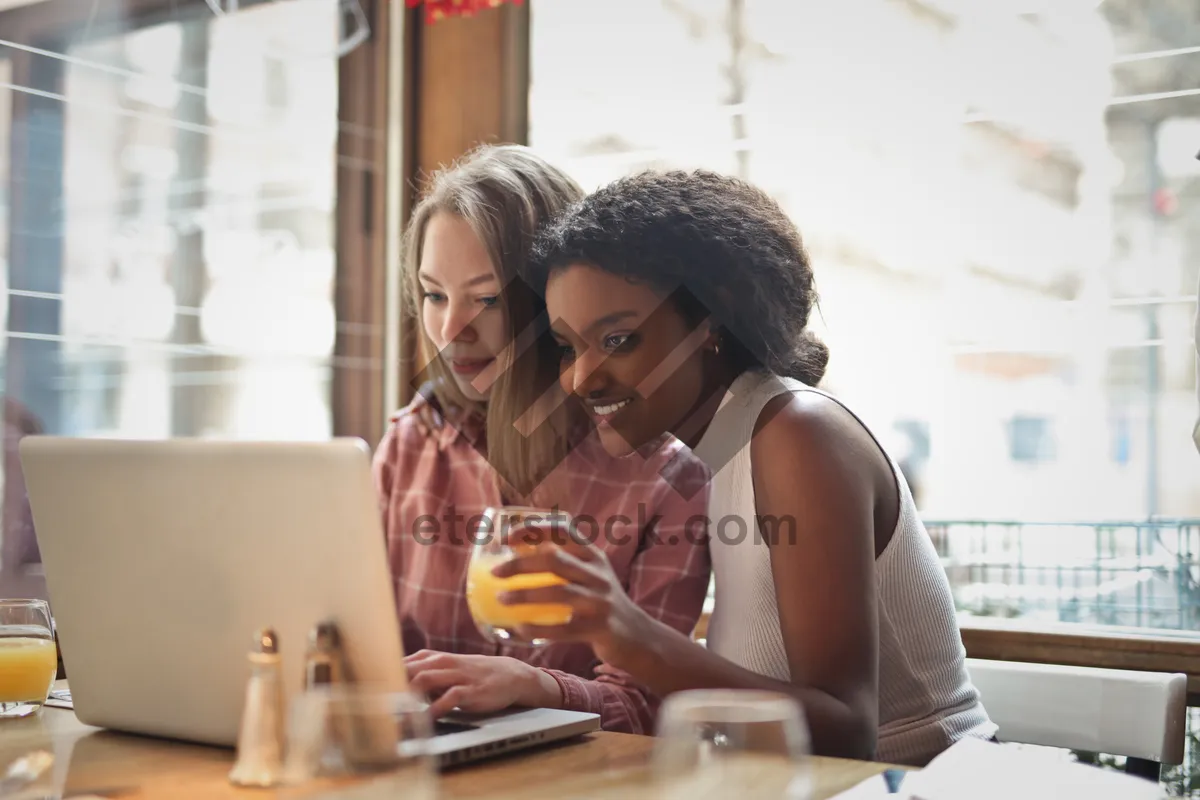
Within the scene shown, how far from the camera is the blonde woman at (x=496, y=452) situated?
1782mm

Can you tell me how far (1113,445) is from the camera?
2.53 m

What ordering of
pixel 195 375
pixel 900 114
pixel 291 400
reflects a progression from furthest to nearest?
pixel 291 400, pixel 195 375, pixel 900 114

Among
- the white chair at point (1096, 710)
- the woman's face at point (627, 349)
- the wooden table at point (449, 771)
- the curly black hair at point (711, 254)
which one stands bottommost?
the white chair at point (1096, 710)

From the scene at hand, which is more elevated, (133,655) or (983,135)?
(983,135)

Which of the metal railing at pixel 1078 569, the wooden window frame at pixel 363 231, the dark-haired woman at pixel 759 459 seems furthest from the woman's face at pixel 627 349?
the wooden window frame at pixel 363 231

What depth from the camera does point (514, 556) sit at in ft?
3.60

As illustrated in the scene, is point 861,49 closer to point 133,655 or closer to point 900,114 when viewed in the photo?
point 900,114

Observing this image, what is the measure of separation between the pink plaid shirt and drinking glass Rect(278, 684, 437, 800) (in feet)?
2.93

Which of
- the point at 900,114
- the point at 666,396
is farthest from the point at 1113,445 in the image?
the point at 666,396

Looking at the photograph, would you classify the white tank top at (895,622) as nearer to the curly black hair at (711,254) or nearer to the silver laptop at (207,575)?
the curly black hair at (711,254)

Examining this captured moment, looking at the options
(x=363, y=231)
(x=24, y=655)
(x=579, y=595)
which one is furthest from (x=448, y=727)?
(x=363, y=231)

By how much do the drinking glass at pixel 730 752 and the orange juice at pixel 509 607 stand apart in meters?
0.48

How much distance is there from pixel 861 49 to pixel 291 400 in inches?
66.3

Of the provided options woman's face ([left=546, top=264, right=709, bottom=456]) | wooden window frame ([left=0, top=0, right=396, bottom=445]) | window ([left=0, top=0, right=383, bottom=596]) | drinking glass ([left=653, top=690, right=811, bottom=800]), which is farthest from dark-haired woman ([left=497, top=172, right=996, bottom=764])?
wooden window frame ([left=0, top=0, right=396, bottom=445])
